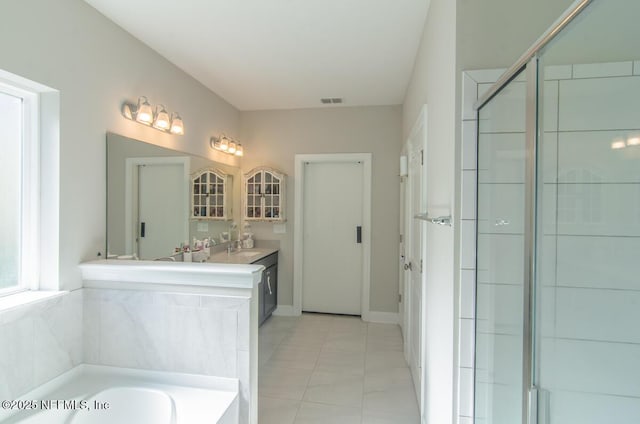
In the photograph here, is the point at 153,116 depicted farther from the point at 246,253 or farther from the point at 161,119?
the point at 246,253

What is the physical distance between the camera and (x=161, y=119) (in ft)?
7.98

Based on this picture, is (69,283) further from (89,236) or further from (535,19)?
(535,19)

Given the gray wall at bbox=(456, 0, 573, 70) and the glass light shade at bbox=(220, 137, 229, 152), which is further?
the glass light shade at bbox=(220, 137, 229, 152)

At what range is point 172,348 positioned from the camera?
1758 millimetres

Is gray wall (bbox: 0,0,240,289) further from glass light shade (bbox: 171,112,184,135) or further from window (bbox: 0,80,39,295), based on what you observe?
glass light shade (bbox: 171,112,184,135)

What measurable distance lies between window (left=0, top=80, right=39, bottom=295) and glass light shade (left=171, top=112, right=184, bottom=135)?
0.99m

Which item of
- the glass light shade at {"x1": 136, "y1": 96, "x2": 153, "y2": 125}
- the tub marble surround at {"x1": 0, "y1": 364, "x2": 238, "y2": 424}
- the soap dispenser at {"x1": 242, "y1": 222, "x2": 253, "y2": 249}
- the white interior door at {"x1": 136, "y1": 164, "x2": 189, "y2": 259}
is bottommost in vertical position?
the tub marble surround at {"x1": 0, "y1": 364, "x2": 238, "y2": 424}

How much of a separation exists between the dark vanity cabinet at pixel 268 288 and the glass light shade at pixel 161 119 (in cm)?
161

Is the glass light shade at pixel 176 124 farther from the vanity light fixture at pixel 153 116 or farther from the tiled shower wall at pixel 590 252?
the tiled shower wall at pixel 590 252

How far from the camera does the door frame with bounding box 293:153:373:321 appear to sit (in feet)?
12.6

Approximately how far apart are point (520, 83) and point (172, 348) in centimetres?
212

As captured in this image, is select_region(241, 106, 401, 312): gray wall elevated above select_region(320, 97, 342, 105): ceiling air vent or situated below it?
below

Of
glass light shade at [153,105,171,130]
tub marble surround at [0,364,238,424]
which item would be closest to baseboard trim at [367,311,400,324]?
tub marble surround at [0,364,238,424]

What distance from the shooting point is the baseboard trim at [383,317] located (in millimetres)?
3768
